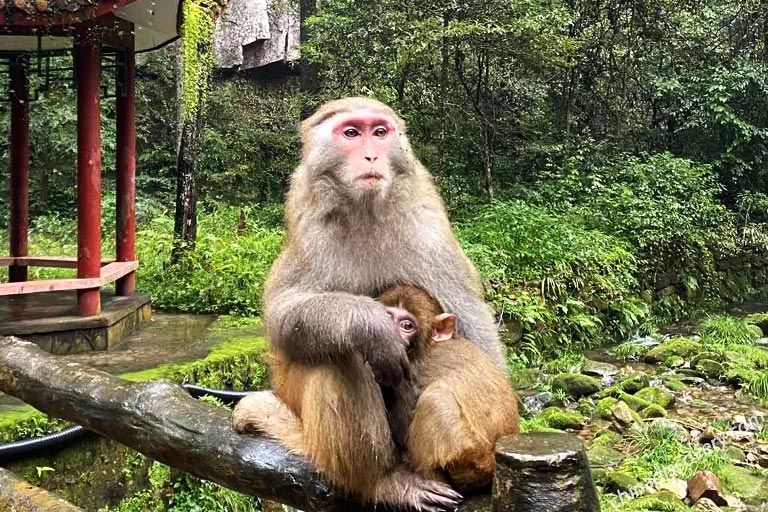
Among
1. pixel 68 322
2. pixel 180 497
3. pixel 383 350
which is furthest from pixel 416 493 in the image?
pixel 68 322

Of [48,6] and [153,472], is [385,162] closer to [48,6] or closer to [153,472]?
[153,472]

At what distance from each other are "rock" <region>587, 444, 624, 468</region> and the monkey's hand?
548 centimetres

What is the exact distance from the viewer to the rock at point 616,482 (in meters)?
6.73

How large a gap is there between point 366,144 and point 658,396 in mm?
7415

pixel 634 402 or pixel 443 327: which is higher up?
pixel 443 327

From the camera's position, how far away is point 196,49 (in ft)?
27.2

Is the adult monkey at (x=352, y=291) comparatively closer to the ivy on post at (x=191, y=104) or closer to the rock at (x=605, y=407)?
the ivy on post at (x=191, y=104)

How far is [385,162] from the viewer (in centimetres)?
292

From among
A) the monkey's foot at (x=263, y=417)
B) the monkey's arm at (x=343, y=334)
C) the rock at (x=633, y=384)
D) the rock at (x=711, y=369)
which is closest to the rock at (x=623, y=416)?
the rock at (x=633, y=384)

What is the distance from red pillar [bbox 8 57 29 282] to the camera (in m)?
7.86

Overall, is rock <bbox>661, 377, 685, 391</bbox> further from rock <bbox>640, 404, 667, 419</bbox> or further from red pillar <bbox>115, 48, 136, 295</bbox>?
red pillar <bbox>115, 48, 136, 295</bbox>

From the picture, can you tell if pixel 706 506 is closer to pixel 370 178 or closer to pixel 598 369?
pixel 598 369

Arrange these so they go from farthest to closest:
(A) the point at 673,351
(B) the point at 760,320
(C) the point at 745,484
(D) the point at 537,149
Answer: (D) the point at 537,149
(B) the point at 760,320
(A) the point at 673,351
(C) the point at 745,484

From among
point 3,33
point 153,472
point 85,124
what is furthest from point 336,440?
point 3,33
